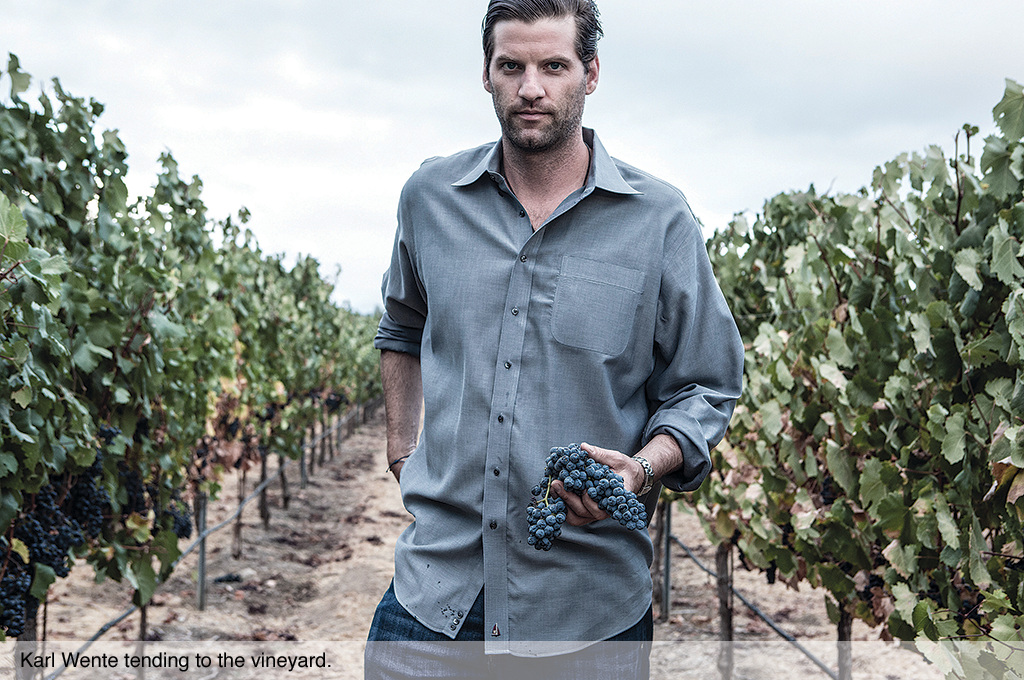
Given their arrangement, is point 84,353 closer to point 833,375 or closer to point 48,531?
point 48,531

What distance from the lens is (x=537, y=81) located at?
1.77 metres

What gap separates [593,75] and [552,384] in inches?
26.8

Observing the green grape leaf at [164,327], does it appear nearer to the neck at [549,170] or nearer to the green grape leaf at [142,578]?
the green grape leaf at [142,578]

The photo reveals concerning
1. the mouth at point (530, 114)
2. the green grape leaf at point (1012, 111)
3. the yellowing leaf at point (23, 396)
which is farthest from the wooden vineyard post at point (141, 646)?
the green grape leaf at point (1012, 111)

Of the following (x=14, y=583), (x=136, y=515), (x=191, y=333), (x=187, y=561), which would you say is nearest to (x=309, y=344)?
(x=187, y=561)

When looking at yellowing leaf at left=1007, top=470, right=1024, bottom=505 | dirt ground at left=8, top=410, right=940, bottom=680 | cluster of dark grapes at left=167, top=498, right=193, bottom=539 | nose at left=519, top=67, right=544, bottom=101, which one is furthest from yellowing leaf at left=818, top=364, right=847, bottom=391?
cluster of dark grapes at left=167, top=498, right=193, bottom=539

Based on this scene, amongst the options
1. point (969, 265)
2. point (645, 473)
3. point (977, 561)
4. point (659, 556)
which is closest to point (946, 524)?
point (977, 561)

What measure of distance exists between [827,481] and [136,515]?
116 inches

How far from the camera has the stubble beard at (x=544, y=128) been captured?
5.97 feet

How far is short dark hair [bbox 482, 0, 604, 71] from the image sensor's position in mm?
1770

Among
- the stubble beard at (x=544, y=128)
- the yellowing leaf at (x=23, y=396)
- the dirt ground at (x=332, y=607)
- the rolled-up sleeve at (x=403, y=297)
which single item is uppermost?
the stubble beard at (x=544, y=128)

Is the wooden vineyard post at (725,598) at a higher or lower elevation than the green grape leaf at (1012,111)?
lower

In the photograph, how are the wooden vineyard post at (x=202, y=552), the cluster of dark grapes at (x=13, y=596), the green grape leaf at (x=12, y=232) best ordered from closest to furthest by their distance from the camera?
the green grape leaf at (x=12, y=232), the cluster of dark grapes at (x=13, y=596), the wooden vineyard post at (x=202, y=552)

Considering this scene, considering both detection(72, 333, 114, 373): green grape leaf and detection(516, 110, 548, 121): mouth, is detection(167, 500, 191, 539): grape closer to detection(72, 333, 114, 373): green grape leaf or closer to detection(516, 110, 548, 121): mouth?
detection(72, 333, 114, 373): green grape leaf
